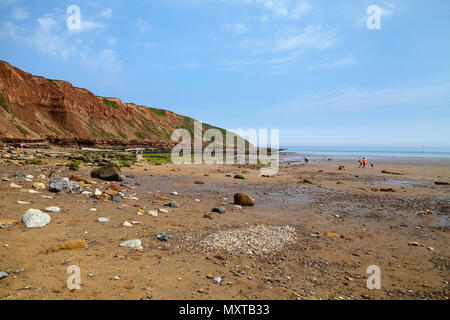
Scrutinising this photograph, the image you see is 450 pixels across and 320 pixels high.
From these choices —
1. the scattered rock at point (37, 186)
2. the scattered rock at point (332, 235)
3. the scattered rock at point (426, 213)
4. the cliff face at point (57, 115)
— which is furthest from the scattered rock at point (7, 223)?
the cliff face at point (57, 115)

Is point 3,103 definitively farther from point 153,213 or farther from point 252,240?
point 252,240

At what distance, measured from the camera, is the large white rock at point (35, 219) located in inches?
268

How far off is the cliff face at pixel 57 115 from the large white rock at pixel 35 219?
197 ft

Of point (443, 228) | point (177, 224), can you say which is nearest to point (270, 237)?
point (177, 224)

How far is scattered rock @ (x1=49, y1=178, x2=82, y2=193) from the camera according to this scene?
10.9m

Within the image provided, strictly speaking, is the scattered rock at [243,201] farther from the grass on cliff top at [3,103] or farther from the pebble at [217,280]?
the grass on cliff top at [3,103]

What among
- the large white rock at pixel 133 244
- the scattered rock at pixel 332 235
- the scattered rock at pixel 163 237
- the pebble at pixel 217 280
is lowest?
the scattered rock at pixel 332 235

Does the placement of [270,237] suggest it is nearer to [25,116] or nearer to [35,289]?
[35,289]

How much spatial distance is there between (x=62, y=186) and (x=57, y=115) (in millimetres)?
85187

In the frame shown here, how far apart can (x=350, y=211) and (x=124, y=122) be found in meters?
115

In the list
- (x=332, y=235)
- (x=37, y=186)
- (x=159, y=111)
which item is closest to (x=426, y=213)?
(x=332, y=235)

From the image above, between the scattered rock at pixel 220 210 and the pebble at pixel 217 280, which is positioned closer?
the pebble at pixel 217 280

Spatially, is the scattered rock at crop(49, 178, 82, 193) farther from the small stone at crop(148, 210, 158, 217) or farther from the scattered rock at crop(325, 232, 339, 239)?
the scattered rock at crop(325, 232, 339, 239)
